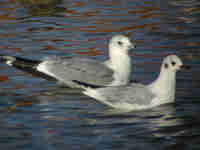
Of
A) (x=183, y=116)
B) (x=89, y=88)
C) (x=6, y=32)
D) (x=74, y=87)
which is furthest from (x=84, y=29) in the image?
(x=183, y=116)

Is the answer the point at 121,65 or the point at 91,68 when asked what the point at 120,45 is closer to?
the point at 121,65

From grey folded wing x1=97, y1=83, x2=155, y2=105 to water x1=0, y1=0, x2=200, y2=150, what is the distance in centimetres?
18

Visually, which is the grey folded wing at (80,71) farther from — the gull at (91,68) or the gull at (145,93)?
the gull at (145,93)

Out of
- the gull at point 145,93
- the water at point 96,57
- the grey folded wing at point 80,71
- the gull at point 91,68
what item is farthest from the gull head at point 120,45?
the gull at point 145,93

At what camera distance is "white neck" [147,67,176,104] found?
8453mm

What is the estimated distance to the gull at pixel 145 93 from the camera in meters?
8.41

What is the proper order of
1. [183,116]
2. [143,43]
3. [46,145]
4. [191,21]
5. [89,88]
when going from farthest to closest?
[191,21]
[143,43]
[89,88]
[183,116]
[46,145]

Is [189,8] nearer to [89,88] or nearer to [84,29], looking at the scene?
[84,29]

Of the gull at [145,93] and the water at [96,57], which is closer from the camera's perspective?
the water at [96,57]

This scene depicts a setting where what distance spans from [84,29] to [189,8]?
351 cm

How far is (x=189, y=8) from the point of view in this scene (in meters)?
15.8

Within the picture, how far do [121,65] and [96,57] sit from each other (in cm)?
219

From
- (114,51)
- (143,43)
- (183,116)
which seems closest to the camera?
(183,116)

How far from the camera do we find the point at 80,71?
950cm
